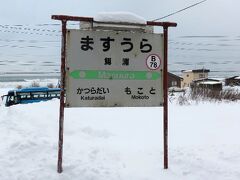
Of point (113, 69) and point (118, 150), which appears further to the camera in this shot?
point (118, 150)

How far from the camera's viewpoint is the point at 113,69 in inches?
206

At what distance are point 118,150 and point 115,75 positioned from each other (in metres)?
1.61

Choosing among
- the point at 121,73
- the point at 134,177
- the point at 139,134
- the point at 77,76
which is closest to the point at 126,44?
the point at 121,73

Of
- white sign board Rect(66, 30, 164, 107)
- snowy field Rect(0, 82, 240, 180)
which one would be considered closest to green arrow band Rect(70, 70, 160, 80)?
white sign board Rect(66, 30, 164, 107)

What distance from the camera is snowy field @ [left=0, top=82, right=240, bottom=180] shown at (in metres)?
5.06

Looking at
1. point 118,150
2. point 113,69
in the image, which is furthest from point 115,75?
point 118,150

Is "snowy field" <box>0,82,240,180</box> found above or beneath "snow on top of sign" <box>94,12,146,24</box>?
beneath

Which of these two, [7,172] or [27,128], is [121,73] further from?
[27,128]

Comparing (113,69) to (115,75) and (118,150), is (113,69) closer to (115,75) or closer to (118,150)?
(115,75)

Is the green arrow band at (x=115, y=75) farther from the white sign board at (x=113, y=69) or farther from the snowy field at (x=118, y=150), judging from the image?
the snowy field at (x=118, y=150)

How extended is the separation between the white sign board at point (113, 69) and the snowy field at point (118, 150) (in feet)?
2.93

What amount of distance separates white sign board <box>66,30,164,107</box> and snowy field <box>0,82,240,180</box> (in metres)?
0.89

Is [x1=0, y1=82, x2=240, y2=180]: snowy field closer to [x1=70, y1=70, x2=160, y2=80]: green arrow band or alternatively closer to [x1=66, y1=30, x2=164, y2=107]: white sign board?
[x1=66, y1=30, x2=164, y2=107]: white sign board

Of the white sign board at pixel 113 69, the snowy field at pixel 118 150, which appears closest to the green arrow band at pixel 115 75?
the white sign board at pixel 113 69
